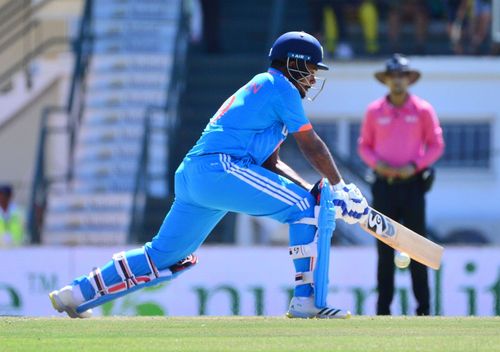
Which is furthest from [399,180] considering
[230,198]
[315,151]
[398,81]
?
[230,198]

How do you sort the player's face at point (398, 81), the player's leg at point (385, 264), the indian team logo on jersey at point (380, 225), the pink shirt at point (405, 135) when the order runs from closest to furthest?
the indian team logo on jersey at point (380, 225), the player's leg at point (385, 264), the pink shirt at point (405, 135), the player's face at point (398, 81)

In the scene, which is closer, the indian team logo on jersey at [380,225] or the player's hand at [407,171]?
the indian team logo on jersey at [380,225]

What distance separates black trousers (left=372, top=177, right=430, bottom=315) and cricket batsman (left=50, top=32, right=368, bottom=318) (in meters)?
3.20

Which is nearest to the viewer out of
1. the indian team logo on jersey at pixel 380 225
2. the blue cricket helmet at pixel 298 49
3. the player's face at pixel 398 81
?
the blue cricket helmet at pixel 298 49

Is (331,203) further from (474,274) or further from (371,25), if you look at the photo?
(371,25)

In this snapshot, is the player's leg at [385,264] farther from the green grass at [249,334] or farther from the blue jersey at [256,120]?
the blue jersey at [256,120]

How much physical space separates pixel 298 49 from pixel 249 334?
6.87 ft

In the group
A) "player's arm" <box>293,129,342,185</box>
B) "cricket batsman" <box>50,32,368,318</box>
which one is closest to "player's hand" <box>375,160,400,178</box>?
"cricket batsman" <box>50,32,368,318</box>

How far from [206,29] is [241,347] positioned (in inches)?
656

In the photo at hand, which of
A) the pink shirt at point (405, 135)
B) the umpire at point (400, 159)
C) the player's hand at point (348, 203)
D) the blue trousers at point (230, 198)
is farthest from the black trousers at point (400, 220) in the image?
the blue trousers at point (230, 198)

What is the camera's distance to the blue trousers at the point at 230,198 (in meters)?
9.88

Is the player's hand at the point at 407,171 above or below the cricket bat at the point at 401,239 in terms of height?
above

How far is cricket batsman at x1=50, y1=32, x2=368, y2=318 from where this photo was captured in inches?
390

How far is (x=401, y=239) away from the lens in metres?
10.5
